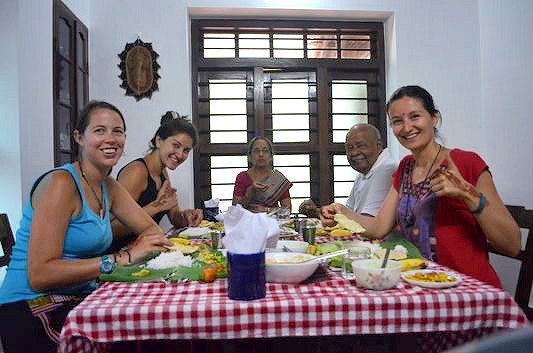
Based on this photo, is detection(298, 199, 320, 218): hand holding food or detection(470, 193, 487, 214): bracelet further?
detection(298, 199, 320, 218): hand holding food

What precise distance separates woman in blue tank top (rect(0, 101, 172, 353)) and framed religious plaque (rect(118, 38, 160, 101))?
1904mm

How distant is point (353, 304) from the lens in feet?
3.30

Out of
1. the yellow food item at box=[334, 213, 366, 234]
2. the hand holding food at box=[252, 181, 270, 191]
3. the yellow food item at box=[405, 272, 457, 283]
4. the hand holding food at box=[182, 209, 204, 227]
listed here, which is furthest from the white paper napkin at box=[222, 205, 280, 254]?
the hand holding food at box=[252, 181, 270, 191]

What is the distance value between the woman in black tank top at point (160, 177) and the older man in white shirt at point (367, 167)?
852mm

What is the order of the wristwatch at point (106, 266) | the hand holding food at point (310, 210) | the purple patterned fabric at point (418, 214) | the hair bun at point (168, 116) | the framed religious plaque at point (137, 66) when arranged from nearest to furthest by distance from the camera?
the wristwatch at point (106, 266)
the purple patterned fabric at point (418, 214)
the hand holding food at point (310, 210)
the hair bun at point (168, 116)
the framed religious plaque at point (137, 66)

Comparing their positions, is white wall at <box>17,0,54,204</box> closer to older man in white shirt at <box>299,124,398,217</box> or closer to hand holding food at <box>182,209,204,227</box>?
hand holding food at <box>182,209,204,227</box>

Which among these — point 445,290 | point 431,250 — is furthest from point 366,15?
point 445,290

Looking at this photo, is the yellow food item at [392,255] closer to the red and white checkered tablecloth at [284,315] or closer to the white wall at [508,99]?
A: the red and white checkered tablecloth at [284,315]

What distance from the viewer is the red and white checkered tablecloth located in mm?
971

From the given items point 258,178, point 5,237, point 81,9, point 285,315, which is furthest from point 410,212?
point 81,9

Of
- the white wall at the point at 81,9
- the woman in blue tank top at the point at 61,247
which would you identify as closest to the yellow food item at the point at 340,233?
the woman in blue tank top at the point at 61,247

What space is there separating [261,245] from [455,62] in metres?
3.44

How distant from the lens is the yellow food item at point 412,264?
1294 millimetres

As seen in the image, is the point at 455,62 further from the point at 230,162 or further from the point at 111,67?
the point at 111,67
